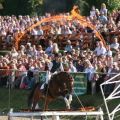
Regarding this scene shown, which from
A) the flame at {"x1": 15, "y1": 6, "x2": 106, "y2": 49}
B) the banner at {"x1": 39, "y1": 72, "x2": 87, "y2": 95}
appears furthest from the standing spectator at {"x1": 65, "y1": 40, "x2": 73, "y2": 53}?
the banner at {"x1": 39, "y1": 72, "x2": 87, "y2": 95}

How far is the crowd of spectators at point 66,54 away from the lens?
69.1ft

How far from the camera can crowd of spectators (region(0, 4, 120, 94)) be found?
21.1 m

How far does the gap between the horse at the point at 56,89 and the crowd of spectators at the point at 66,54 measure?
1777mm

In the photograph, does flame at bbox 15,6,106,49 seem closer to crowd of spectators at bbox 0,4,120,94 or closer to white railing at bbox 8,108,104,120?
crowd of spectators at bbox 0,4,120,94

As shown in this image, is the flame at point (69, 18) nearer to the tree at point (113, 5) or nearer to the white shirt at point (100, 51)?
the white shirt at point (100, 51)

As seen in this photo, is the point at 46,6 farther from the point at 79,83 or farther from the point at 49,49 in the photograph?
the point at 79,83

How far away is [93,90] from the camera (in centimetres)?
2070

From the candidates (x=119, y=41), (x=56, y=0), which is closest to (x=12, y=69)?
(x=119, y=41)

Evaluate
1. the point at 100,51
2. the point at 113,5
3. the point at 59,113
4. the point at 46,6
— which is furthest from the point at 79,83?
the point at 46,6

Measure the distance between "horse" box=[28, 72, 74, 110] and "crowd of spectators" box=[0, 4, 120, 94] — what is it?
178cm

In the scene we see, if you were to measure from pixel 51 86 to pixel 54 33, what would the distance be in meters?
8.88

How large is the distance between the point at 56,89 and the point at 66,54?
5620mm

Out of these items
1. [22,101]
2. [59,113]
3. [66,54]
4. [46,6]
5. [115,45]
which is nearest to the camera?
[59,113]

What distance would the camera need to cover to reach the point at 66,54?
79.3 ft
